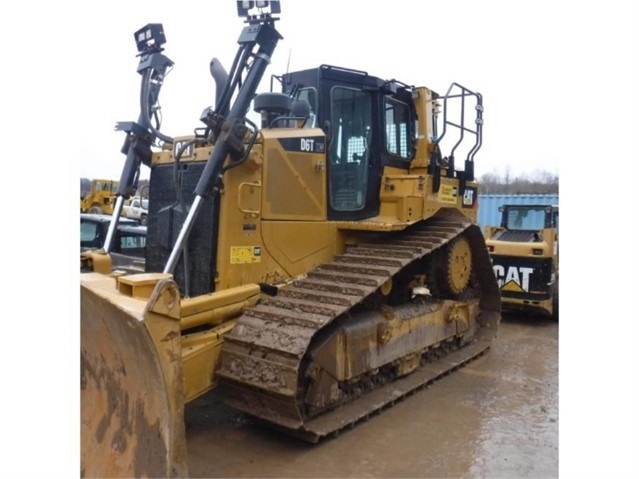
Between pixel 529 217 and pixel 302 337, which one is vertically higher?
pixel 529 217

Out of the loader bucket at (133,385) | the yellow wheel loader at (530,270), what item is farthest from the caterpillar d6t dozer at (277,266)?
the yellow wheel loader at (530,270)

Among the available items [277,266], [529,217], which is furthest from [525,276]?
[277,266]

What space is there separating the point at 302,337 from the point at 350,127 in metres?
2.42

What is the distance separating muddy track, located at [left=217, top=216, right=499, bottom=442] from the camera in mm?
3643

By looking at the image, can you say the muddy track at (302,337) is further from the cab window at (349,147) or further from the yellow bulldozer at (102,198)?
the yellow bulldozer at (102,198)

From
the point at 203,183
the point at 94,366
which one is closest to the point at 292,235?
the point at 203,183

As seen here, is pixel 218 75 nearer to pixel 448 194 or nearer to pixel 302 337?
pixel 302 337

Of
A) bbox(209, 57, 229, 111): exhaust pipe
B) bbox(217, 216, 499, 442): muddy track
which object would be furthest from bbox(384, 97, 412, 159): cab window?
bbox(209, 57, 229, 111): exhaust pipe

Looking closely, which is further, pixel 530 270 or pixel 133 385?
pixel 530 270

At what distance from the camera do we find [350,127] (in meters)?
5.30

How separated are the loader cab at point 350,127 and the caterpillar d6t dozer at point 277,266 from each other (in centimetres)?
2

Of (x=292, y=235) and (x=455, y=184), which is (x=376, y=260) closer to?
(x=292, y=235)

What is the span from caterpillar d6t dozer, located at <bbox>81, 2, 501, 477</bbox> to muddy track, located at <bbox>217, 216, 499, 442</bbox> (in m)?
0.01

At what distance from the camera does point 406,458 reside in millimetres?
3820
